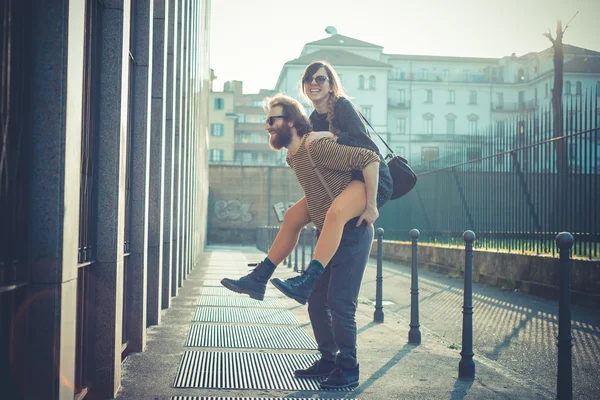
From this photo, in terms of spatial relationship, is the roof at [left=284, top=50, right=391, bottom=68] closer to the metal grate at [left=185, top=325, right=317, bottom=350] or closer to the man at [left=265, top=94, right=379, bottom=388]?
the metal grate at [left=185, top=325, right=317, bottom=350]

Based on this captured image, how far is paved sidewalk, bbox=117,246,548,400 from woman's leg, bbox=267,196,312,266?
0.85 metres

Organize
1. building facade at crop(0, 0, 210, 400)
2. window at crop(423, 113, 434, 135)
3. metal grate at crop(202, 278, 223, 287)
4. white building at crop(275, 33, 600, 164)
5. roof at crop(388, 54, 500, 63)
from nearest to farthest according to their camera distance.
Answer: building facade at crop(0, 0, 210, 400)
metal grate at crop(202, 278, 223, 287)
white building at crop(275, 33, 600, 164)
window at crop(423, 113, 434, 135)
roof at crop(388, 54, 500, 63)

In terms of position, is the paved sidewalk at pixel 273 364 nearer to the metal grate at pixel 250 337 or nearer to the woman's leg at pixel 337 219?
the metal grate at pixel 250 337

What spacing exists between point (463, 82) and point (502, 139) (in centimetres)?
6983

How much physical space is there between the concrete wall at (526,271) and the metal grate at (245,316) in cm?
305

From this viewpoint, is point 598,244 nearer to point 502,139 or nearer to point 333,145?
point 502,139

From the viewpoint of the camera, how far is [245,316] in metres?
7.54

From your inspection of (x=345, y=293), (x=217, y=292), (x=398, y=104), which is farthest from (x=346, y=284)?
(x=398, y=104)

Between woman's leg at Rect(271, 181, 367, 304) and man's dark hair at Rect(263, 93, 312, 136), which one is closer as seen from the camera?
woman's leg at Rect(271, 181, 367, 304)

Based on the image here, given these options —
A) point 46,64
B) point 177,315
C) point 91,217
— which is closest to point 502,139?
point 177,315

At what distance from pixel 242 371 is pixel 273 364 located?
1.03 feet

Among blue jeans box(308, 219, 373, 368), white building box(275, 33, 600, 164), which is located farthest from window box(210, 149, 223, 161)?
blue jeans box(308, 219, 373, 368)

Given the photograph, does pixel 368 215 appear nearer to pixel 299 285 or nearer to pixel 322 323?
pixel 299 285

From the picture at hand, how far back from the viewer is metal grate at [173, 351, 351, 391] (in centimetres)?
426
